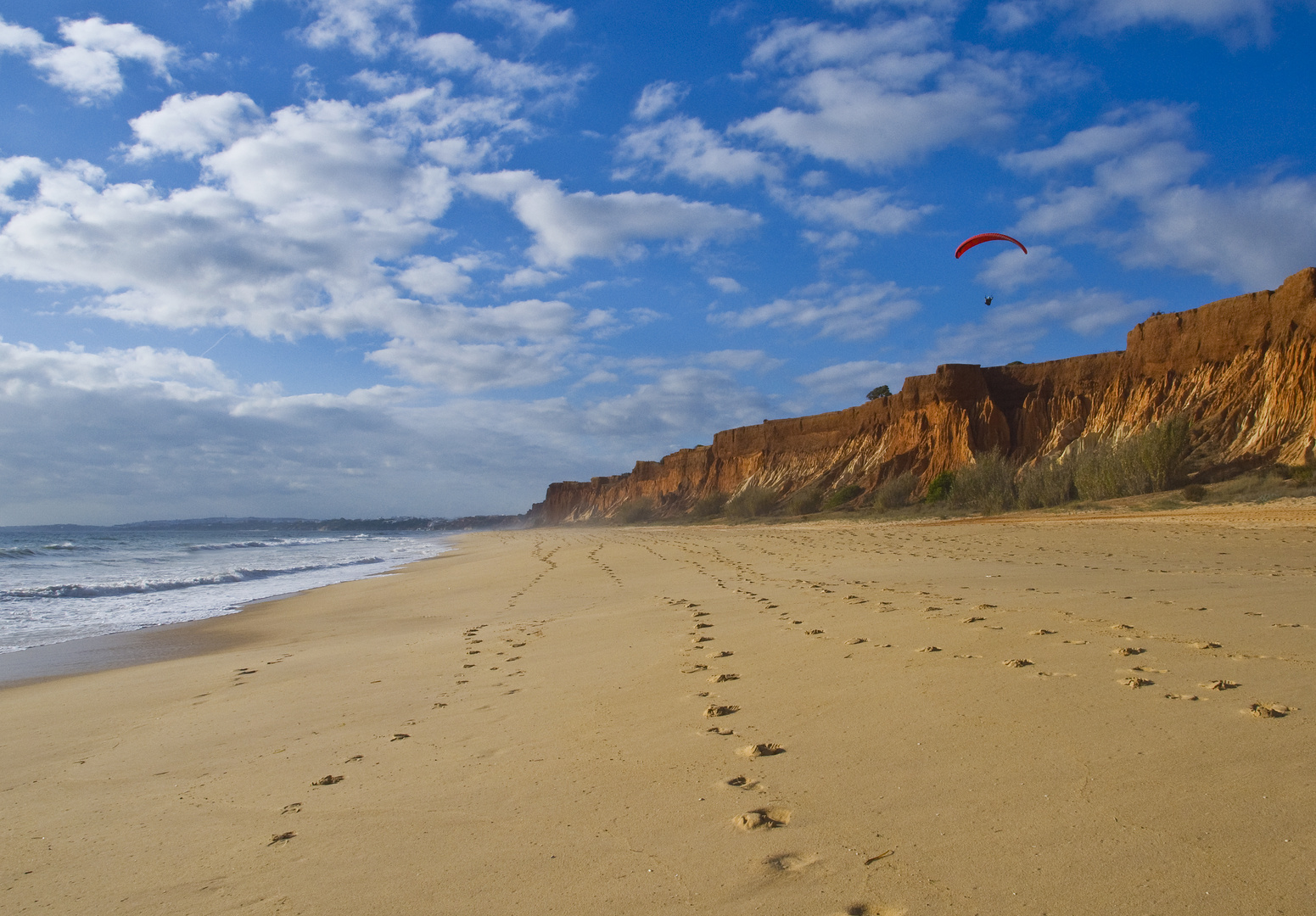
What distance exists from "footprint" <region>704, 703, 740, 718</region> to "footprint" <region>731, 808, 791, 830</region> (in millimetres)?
1291

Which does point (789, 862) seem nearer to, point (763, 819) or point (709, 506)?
point (763, 819)

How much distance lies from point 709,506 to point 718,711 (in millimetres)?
54001

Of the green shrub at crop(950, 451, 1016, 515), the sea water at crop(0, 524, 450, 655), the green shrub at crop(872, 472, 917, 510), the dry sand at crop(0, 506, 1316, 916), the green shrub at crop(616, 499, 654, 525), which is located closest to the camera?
the dry sand at crop(0, 506, 1316, 916)

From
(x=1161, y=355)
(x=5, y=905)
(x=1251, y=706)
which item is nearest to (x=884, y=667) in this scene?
(x=1251, y=706)

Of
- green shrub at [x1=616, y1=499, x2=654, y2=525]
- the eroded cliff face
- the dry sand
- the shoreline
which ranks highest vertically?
the eroded cliff face

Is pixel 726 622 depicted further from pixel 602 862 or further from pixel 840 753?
pixel 602 862

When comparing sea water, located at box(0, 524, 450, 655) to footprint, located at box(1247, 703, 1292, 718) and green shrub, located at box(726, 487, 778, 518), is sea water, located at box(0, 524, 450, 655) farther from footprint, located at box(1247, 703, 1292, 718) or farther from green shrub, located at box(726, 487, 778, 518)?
green shrub, located at box(726, 487, 778, 518)

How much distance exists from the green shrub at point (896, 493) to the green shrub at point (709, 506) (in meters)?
19.0

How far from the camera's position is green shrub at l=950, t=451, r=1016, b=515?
29.0 meters

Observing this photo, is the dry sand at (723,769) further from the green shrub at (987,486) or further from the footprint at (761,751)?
the green shrub at (987,486)

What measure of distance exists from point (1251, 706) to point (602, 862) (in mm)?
3127

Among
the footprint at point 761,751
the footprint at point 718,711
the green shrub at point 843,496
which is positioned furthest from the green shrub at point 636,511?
the footprint at point 761,751

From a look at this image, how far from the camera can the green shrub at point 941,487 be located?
34969mm

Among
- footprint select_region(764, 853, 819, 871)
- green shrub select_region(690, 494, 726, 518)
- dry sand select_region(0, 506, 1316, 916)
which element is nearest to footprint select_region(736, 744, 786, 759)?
dry sand select_region(0, 506, 1316, 916)
